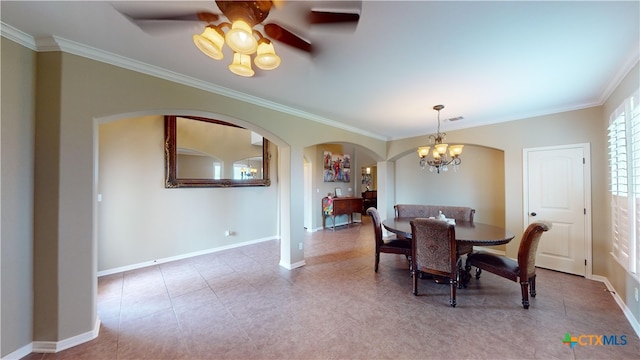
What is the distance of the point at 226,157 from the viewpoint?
14.7 ft

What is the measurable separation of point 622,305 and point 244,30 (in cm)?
441

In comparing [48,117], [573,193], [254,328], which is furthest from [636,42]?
[48,117]

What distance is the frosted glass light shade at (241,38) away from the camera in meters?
1.23

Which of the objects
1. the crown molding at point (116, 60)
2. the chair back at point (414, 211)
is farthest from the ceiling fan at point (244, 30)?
the chair back at point (414, 211)

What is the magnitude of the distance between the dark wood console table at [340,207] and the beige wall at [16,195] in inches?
210

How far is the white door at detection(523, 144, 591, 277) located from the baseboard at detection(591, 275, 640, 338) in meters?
0.12

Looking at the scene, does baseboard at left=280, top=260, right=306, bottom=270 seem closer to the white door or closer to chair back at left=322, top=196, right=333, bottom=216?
chair back at left=322, top=196, right=333, bottom=216

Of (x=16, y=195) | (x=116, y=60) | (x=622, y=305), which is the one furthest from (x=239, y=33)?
(x=622, y=305)

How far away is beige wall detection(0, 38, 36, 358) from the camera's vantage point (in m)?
1.62

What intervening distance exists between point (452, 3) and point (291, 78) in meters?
1.55

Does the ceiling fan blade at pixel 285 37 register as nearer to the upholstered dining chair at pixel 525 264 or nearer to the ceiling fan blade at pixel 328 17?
the ceiling fan blade at pixel 328 17

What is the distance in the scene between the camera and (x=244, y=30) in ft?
4.05

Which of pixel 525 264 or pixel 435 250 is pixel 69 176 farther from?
pixel 525 264

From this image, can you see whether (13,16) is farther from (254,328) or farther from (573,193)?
(573,193)
